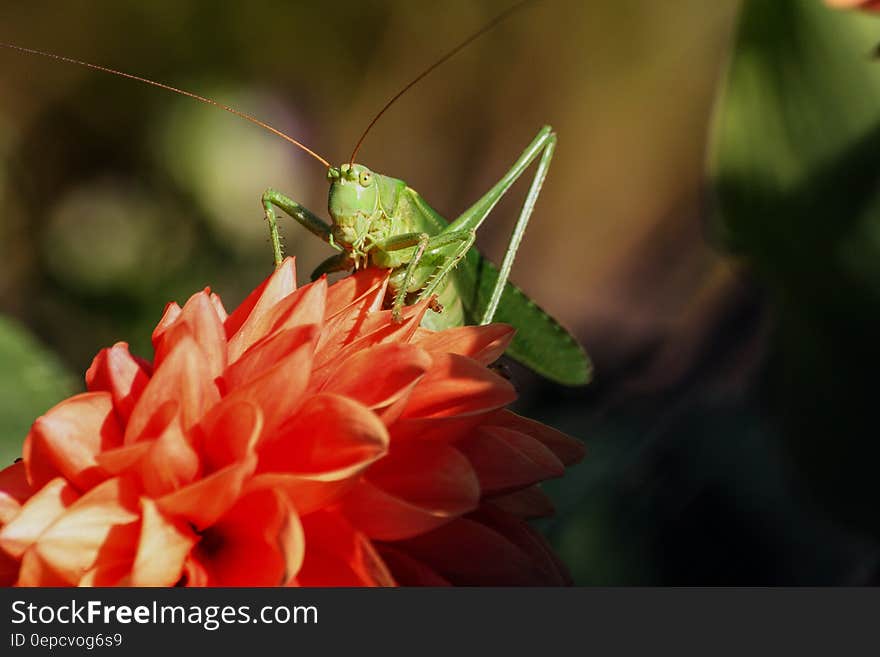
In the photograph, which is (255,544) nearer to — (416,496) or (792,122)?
(416,496)

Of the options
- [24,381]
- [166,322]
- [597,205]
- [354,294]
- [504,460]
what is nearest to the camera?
[504,460]

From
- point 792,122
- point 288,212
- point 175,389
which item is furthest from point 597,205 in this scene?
point 175,389

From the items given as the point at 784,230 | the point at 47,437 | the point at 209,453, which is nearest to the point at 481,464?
the point at 209,453

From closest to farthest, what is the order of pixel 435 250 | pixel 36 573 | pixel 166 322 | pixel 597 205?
pixel 36 573 < pixel 166 322 < pixel 435 250 < pixel 597 205

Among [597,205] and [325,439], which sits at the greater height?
[597,205]

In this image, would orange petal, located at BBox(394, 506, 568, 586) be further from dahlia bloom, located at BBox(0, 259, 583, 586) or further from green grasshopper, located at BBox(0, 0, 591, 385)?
green grasshopper, located at BBox(0, 0, 591, 385)

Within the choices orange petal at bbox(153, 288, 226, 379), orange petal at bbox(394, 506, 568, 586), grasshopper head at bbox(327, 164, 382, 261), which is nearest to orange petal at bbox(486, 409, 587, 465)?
orange petal at bbox(394, 506, 568, 586)

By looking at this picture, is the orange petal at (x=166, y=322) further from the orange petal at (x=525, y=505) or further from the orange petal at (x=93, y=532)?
the orange petal at (x=525, y=505)
